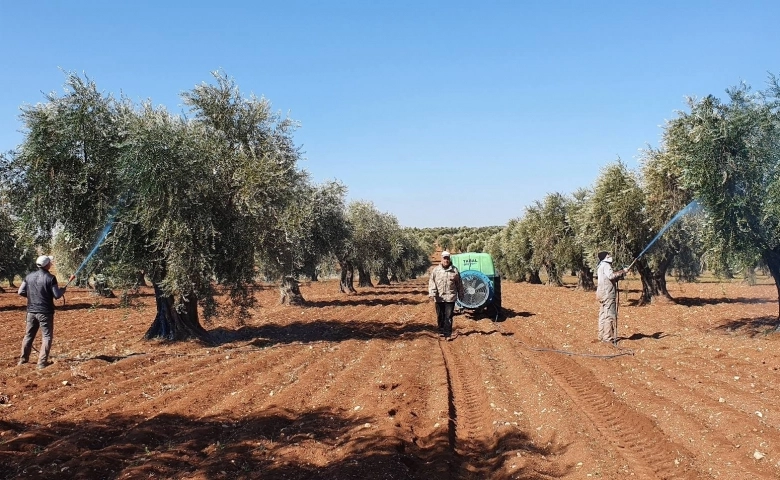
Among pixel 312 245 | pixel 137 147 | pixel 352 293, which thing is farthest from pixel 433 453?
pixel 352 293

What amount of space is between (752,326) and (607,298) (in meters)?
5.57

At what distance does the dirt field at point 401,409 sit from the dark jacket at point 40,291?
116 centimetres

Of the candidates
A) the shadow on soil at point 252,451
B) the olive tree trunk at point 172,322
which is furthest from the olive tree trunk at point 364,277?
the shadow on soil at point 252,451

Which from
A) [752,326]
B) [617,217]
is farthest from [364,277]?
[752,326]

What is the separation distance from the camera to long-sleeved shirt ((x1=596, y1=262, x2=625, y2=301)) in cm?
1338

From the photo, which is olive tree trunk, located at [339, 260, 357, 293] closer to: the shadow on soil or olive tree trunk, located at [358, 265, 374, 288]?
olive tree trunk, located at [358, 265, 374, 288]

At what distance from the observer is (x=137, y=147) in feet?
43.3

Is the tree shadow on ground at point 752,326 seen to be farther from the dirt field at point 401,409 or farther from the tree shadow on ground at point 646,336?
the tree shadow on ground at point 646,336

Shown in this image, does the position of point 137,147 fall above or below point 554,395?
above

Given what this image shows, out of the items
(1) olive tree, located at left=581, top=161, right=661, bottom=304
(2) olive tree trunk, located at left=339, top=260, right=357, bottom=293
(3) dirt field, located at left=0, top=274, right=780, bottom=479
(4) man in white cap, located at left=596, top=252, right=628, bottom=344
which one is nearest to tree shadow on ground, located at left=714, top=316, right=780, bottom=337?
(3) dirt field, located at left=0, top=274, right=780, bottom=479

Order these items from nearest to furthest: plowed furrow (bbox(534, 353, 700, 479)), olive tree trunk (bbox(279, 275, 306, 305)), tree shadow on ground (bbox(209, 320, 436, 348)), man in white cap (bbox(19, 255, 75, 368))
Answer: plowed furrow (bbox(534, 353, 700, 479)), man in white cap (bbox(19, 255, 75, 368)), tree shadow on ground (bbox(209, 320, 436, 348)), olive tree trunk (bbox(279, 275, 306, 305))

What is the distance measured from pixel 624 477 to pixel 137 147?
1206cm

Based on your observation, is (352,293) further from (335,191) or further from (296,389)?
(296,389)

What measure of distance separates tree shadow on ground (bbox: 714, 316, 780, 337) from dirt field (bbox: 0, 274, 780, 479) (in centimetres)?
19
